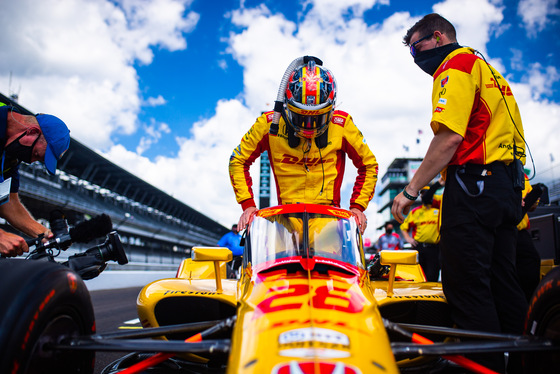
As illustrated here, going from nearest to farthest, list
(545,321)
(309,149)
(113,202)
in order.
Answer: (545,321)
(309,149)
(113,202)

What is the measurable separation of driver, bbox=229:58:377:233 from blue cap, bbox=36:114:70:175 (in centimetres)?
136

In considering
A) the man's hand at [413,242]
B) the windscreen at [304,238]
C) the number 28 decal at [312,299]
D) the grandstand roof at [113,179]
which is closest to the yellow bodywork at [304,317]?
the number 28 decal at [312,299]

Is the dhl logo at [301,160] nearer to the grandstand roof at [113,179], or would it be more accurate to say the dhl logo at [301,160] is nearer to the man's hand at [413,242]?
the man's hand at [413,242]

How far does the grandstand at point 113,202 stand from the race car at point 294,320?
19.8 meters

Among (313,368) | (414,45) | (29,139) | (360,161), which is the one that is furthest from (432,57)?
(29,139)

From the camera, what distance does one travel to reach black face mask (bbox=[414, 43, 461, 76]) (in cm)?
257

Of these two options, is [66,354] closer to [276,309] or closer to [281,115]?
[276,309]

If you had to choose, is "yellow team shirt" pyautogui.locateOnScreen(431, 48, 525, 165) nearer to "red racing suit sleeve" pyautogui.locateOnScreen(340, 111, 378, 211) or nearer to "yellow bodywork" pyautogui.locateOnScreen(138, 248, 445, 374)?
A: "yellow bodywork" pyautogui.locateOnScreen(138, 248, 445, 374)

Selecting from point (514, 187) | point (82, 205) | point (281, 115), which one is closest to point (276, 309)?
point (514, 187)

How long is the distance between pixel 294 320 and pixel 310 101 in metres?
2.01

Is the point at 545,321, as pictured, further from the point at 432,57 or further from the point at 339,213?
the point at 432,57

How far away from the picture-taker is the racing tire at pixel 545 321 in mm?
1788

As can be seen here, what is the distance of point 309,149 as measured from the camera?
3.44m

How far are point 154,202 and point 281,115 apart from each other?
4413 centimetres
